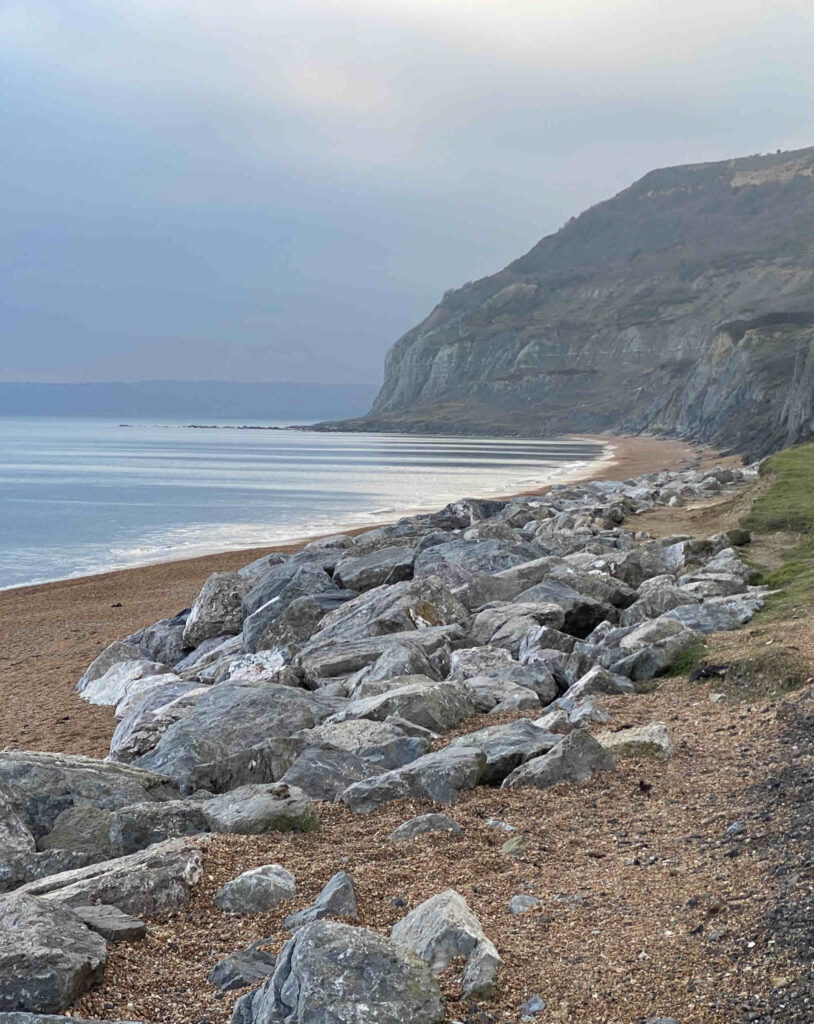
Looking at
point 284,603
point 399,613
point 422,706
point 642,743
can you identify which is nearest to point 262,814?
point 422,706

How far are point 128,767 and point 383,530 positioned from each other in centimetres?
1812

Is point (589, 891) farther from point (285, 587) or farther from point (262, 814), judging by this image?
point (285, 587)

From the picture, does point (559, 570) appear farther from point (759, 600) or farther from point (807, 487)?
point (807, 487)

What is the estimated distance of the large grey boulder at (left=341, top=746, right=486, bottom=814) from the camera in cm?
775

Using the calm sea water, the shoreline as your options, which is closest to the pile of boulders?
the shoreline

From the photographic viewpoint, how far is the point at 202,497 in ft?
216

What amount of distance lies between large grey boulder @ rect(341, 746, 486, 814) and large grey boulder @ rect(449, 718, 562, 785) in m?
0.19

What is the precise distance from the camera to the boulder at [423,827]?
23.0 ft

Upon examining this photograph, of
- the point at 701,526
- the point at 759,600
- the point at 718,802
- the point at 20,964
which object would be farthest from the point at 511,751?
the point at 701,526

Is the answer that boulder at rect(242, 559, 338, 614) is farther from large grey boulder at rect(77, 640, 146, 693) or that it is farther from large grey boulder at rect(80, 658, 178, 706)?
large grey boulder at rect(77, 640, 146, 693)

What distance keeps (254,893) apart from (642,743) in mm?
3763

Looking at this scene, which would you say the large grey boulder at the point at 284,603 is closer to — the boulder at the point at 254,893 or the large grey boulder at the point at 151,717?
the large grey boulder at the point at 151,717

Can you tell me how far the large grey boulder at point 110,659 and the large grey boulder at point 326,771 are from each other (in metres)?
9.04

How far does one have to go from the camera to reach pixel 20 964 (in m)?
4.48
